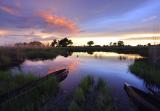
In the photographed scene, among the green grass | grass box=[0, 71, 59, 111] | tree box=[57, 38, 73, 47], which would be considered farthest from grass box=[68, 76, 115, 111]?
tree box=[57, 38, 73, 47]

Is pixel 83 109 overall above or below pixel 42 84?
below

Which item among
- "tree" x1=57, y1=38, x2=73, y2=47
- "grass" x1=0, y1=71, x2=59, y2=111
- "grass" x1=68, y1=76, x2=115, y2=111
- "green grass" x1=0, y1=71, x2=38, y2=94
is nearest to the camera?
"grass" x1=0, y1=71, x2=59, y2=111

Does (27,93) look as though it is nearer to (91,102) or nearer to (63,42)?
(91,102)

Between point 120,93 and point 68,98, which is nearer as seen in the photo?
point 68,98

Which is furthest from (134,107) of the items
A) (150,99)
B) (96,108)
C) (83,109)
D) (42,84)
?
(42,84)

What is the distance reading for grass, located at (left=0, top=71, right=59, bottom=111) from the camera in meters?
9.22

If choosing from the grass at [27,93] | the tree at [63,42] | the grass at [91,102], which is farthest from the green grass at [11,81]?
the tree at [63,42]

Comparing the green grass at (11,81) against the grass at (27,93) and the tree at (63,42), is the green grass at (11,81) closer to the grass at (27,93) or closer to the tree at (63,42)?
the grass at (27,93)

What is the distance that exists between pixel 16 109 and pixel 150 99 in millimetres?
7539

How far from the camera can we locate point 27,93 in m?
10.8

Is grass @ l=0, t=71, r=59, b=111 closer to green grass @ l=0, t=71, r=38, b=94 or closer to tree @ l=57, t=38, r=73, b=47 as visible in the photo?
green grass @ l=0, t=71, r=38, b=94

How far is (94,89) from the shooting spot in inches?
524

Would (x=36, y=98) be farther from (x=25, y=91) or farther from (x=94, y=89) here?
(x=94, y=89)

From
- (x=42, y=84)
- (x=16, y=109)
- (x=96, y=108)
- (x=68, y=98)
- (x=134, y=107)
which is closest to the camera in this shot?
(x=16, y=109)
